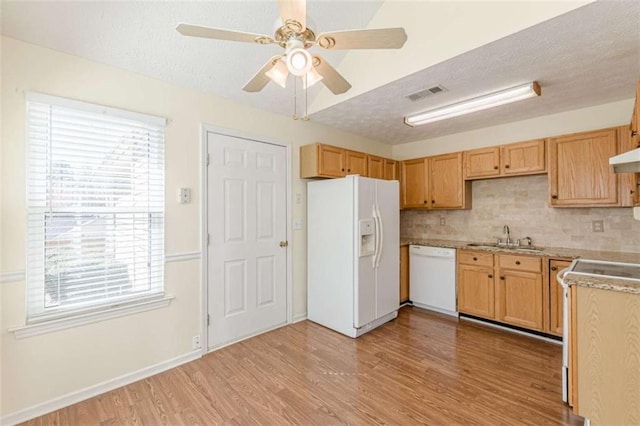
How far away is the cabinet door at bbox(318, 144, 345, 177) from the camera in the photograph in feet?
11.3

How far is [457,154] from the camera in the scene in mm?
3912

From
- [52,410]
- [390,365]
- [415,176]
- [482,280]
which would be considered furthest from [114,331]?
[415,176]

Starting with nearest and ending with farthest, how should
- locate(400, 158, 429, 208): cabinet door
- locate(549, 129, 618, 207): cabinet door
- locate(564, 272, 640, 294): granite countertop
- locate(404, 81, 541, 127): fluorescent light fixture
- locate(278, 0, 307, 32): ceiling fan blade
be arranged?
locate(278, 0, 307, 32): ceiling fan blade
locate(564, 272, 640, 294): granite countertop
locate(404, 81, 541, 127): fluorescent light fixture
locate(549, 129, 618, 207): cabinet door
locate(400, 158, 429, 208): cabinet door

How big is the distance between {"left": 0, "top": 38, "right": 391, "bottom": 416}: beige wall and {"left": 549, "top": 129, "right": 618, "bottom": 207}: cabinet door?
127 inches

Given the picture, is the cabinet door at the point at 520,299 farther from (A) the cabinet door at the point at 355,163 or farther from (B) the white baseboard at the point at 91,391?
(B) the white baseboard at the point at 91,391

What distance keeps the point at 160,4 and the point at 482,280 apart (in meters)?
4.03

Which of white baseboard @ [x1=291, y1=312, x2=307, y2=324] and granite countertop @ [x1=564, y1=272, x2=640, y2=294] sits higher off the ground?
granite countertop @ [x1=564, y1=272, x2=640, y2=294]

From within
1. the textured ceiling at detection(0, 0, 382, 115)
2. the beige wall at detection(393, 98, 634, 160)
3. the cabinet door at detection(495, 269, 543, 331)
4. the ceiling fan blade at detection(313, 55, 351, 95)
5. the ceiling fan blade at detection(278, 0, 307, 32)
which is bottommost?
the cabinet door at detection(495, 269, 543, 331)

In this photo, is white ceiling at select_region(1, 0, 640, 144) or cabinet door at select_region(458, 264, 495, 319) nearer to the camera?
white ceiling at select_region(1, 0, 640, 144)

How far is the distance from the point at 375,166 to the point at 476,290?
2.04 meters

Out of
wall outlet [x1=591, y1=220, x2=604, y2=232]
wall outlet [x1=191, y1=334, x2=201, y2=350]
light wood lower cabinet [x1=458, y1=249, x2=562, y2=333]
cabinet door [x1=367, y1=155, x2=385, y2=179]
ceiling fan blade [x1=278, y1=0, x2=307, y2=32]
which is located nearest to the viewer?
ceiling fan blade [x1=278, y1=0, x2=307, y2=32]

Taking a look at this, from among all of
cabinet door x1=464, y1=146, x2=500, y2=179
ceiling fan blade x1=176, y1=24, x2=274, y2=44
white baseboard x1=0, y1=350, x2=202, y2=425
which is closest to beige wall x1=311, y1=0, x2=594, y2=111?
ceiling fan blade x1=176, y1=24, x2=274, y2=44

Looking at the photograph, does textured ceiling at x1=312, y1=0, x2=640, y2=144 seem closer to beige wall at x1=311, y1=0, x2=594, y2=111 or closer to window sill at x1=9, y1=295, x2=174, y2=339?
beige wall at x1=311, y1=0, x2=594, y2=111

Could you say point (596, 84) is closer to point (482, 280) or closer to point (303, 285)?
point (482, 280)
